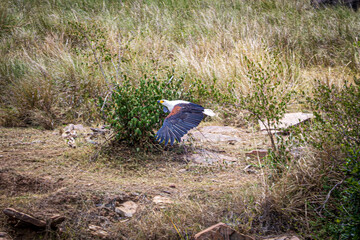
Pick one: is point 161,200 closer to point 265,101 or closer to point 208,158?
point 208,158

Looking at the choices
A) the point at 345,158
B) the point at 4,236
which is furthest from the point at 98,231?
the point at 345,158

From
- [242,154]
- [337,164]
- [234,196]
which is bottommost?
[242,154]

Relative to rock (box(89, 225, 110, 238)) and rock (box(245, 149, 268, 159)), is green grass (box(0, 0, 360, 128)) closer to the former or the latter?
rock (box(245, 149, 268, 159))

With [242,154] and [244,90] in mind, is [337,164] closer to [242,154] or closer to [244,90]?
[242,154]

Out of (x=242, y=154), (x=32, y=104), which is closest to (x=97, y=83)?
(x=32, y=104)

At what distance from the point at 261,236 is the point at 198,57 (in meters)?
4.56

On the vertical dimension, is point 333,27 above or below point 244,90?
above

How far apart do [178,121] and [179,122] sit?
14mm

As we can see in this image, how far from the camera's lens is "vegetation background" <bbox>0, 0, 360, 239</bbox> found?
2.52m

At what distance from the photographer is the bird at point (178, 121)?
306 cm

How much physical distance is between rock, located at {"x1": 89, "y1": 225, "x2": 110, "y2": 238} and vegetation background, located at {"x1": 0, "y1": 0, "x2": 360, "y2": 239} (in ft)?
3.52

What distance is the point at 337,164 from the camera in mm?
2482

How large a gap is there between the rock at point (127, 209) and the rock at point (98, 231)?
0.19 metres

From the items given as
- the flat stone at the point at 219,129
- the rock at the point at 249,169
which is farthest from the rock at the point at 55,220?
the flat stone at the point at 219,129
